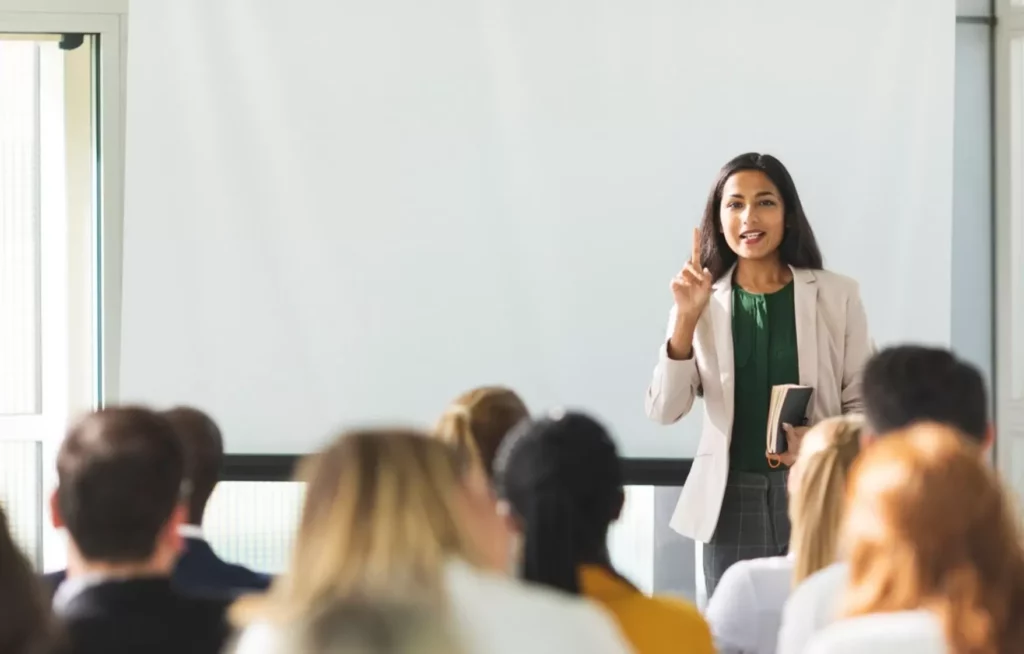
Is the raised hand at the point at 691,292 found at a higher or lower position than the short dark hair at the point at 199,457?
higher

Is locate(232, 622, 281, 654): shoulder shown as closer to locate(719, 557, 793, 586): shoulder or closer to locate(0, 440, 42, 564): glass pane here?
locate(719, 557, 793, 586): shoulder

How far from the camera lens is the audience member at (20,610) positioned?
4.26 ft

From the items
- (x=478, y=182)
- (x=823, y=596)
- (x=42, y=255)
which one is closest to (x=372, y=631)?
(x=823, y=596)

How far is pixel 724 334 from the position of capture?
9.89ft

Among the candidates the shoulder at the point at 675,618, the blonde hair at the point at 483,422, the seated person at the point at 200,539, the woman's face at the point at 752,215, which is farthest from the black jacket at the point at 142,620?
the woman's face at the point at 752,215

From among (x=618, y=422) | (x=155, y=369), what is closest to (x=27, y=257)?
(x=155, y=369)

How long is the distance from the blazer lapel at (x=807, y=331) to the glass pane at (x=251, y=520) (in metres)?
1.85

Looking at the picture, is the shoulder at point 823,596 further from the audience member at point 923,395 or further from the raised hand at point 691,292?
the raised hand at point 691,292

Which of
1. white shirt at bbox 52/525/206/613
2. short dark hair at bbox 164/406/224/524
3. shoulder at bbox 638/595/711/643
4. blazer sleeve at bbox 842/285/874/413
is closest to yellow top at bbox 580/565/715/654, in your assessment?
shoulder at bbox 638/595/711/643

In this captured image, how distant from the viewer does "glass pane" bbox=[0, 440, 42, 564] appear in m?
4.29

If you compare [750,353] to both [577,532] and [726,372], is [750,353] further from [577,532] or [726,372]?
[577,532]

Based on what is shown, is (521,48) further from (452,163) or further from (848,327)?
(848,327)

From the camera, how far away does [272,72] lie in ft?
13.5

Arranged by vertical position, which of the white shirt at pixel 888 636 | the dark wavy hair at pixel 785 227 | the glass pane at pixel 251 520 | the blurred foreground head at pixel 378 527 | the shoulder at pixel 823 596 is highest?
the dark wavy hair at pixel 785 227
